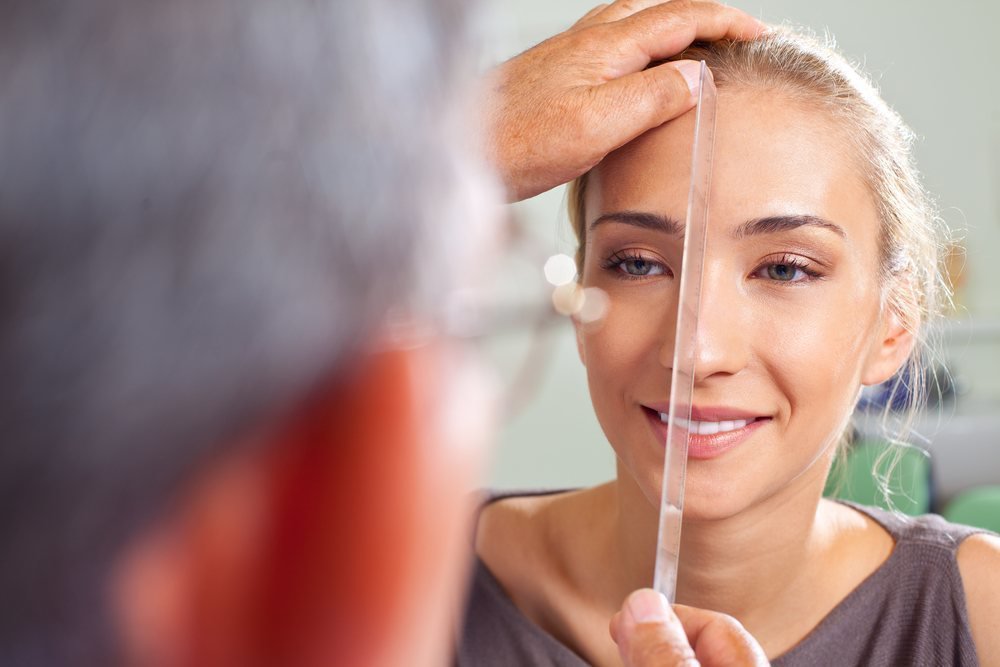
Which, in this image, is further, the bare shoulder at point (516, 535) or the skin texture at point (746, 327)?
the bare shoulder at point (516, 535)

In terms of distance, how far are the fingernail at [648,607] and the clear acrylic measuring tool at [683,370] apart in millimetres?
102

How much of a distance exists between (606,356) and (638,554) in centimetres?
27

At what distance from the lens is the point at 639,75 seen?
3.10ft

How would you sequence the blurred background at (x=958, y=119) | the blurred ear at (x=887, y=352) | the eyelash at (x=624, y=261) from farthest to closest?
the blurred background at (x=958, y=119) < the blurred ear at (x=887, y=352) < the eyelash at (x=624, y=261)

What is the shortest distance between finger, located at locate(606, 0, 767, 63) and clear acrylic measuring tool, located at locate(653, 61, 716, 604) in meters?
0.06

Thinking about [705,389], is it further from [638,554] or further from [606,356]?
[638,554]

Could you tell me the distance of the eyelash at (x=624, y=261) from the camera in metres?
1.05

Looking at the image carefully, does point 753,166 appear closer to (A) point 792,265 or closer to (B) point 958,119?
(A) point 792,265

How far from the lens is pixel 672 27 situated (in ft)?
3.31

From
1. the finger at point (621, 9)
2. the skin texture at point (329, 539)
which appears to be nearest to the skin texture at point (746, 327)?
the finger at point (621, 9)

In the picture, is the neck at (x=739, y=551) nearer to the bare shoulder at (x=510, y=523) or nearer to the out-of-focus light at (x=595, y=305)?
the bare shoulder at (x=510, y=523)

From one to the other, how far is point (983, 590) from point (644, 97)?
700mm

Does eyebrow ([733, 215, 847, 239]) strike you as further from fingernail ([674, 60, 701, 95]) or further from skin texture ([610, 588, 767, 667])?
skin texture ([610, 588, 767, 667])

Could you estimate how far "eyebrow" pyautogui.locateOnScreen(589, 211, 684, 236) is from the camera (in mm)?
1039
